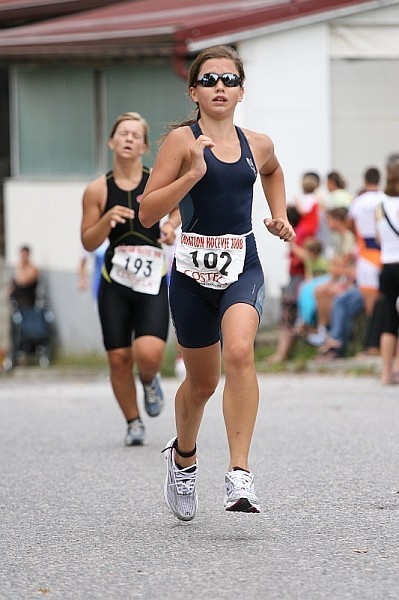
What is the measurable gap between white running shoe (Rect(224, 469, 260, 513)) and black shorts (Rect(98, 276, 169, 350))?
336 centimetres

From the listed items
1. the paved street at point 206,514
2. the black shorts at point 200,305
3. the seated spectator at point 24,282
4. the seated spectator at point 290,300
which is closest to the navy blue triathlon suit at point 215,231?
the black shorts at point 200,305

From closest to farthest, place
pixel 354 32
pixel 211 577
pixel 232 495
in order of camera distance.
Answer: pixel 211 577
pixel 232 495
pixel 354 32

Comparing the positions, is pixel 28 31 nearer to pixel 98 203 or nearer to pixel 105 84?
pixel 105 84

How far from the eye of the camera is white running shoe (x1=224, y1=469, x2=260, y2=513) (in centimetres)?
577

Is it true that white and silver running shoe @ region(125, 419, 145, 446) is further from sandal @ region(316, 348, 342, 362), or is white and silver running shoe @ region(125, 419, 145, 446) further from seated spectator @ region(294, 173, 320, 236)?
seated spectator @ region(294, 173, 320, 236)

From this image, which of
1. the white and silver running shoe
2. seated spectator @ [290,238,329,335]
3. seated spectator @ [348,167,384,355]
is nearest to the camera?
the white and silver running shoe

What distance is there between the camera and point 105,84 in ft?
61.6

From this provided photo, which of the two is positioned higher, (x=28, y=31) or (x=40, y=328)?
(x=28, y=31)

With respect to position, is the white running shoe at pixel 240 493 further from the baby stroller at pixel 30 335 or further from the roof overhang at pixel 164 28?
A: the baby stroller at pixel 30 335

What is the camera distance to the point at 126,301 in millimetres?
9234

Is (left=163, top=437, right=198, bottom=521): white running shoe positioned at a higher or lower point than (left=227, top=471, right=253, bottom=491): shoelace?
lower

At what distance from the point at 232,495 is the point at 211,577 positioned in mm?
528

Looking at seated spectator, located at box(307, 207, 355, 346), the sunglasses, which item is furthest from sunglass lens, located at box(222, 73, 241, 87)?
seated spectator, located at box(307, 207, 355, 346)

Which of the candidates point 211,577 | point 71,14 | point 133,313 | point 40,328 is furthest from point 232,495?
point 71,14
